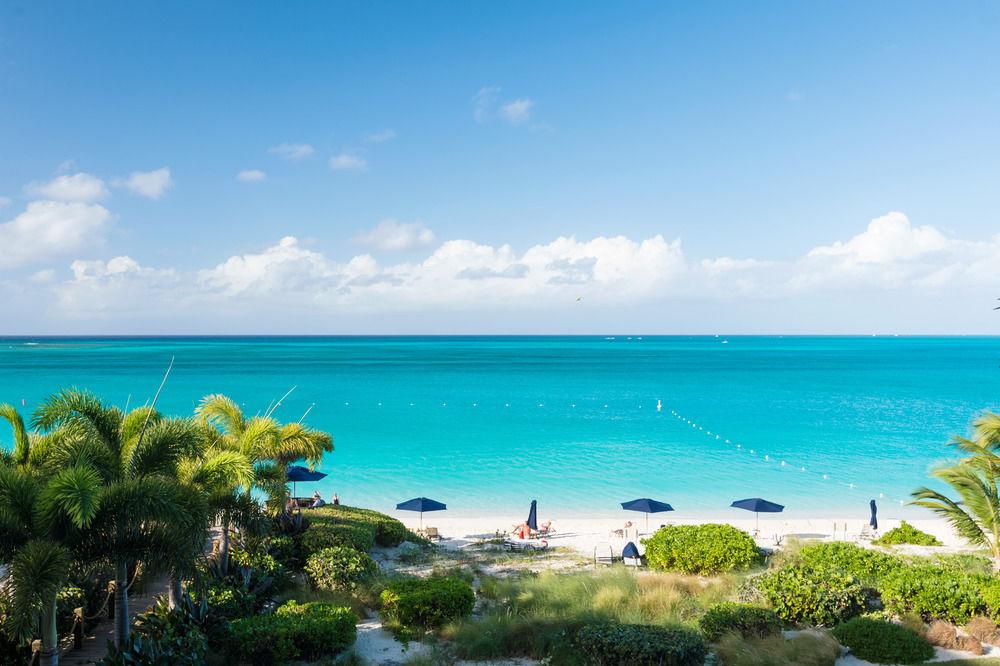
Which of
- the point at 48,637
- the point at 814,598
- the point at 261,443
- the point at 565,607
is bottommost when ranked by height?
the point at 565,607

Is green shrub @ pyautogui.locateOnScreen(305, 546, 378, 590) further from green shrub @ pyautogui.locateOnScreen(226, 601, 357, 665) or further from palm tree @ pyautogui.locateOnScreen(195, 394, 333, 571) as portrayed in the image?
green shrub @ pyautogui.locateOnScreen(226, 601, 357, 665)

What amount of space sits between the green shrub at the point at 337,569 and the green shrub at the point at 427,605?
1.97 metres

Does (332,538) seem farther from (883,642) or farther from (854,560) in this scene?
(854,560)

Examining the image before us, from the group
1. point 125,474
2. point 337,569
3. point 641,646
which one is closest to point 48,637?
point 125,474

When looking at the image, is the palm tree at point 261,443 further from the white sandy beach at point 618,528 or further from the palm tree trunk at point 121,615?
the white sandy beach at point 618,528

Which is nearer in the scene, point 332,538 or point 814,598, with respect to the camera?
point 814,598

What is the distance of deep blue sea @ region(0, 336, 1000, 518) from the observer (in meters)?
28.9

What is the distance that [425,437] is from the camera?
40.9m

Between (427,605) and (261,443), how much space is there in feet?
17.6

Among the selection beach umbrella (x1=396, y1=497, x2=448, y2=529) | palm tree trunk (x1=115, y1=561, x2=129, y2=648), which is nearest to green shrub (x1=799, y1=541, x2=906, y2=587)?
beach umbrella (x1=396, y1=497, x2=448, y2=529)

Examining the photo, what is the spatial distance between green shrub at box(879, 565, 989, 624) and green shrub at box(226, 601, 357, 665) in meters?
10.2

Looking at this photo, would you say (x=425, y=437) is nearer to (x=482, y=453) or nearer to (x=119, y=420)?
(x=482, y=453)

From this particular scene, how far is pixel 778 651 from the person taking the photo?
979cm

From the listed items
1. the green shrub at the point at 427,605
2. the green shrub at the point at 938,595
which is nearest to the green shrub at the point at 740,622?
the green shrub at the point at 938,595
